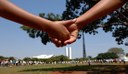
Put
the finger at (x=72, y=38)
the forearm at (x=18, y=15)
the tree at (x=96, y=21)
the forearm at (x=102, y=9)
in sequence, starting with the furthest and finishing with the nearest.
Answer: the tree at (x=96, y=21) < the finger at (x=72, y=38) < the forearm at (x=102, y=9) < the forearm at (x=18, y=15)

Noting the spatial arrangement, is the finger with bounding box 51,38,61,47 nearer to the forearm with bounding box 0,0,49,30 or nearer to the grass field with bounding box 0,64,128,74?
the forearm with bounding box 0,0,49,30

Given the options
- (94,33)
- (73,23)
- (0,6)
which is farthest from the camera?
(94,33)

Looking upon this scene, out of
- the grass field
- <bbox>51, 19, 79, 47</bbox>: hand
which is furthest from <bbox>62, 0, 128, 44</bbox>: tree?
<bbox>51, 19, 79, 47</bbox>: hand

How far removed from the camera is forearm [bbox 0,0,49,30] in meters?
2.24

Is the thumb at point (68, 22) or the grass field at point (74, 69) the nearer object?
the thumb at point (68, 22)

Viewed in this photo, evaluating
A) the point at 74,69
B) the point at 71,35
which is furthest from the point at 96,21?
the point at 71,35

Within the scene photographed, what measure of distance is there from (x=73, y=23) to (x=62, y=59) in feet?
352

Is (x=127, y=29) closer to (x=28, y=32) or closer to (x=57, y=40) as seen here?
(x=28, y=32)

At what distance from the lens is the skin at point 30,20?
2.25 metres

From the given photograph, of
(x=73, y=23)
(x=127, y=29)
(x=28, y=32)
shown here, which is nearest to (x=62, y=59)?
(x=28, y=32)

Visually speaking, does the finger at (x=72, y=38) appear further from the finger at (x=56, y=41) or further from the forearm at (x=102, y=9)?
the forearm at (x=102, y=9)

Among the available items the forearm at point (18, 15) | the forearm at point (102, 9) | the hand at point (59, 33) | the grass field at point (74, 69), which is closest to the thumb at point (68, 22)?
the hand at point (59, 33)

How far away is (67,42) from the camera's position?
2.74m

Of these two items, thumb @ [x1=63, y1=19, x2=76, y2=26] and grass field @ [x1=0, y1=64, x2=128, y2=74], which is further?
grass field @ [x1=0, y1=64, x2=128, y2=74]
